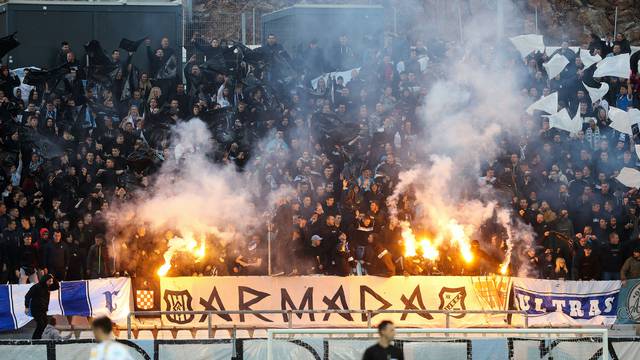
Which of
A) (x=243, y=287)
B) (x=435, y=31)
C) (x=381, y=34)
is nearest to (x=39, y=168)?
(x=243, y=287)

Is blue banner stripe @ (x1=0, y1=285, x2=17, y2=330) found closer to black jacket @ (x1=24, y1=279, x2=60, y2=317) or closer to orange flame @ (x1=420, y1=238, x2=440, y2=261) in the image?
black jacket @ (x1=24, y1=279, x2=60, y2=317)

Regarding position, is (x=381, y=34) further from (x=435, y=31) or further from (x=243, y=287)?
(x=243, y=287)

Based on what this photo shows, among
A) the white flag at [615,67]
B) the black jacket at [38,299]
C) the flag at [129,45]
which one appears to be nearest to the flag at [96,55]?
the flag at [129,45]

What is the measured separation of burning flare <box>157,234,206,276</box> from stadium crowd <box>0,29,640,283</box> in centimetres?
17

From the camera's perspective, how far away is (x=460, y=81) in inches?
774

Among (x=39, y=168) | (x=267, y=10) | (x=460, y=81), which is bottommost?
(x=39, y=168)

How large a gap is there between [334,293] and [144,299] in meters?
2.67

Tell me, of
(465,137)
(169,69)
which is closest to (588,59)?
(465,137)

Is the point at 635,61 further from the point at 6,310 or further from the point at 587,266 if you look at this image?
the point at 6,310

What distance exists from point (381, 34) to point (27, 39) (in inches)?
265

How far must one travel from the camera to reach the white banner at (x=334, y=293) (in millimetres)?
16062

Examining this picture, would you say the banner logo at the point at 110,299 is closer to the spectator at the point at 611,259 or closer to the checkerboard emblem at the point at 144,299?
the checkerboard emblem at the point at 144,299

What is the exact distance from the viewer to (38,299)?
50.1ft

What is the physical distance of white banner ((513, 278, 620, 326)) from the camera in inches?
627
